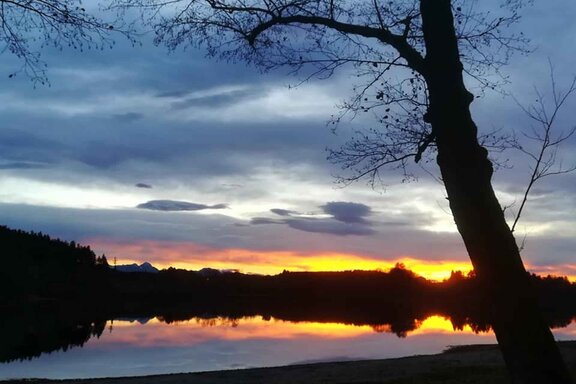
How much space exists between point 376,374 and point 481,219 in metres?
11.1

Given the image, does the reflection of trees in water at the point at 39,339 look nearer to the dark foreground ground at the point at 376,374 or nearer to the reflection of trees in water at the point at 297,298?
the dark foreground ground at the point at 376,374

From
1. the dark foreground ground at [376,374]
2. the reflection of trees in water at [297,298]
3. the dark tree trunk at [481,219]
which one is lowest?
the dark foreground ground at [376,374]

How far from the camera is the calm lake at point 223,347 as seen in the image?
27.1 m

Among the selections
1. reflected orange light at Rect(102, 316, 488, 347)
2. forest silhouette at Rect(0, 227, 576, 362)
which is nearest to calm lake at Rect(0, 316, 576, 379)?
reflected orange light at Rect(102, 316, 488, 347)

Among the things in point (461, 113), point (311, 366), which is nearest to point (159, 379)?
point (311, 366)

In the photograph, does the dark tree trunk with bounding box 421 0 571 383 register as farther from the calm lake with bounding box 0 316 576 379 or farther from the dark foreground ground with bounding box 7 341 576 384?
the calm lake with bounding box 0 316 576 379

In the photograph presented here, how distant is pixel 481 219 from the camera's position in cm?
548

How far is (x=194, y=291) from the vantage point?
5522 inches

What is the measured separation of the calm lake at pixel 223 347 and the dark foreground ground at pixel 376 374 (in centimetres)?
853

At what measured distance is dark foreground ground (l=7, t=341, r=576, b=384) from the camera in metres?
14.0

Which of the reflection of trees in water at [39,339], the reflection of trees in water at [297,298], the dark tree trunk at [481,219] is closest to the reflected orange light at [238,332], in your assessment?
the reflection of trees in water at [39,339]

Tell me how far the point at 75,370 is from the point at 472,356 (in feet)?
49.1

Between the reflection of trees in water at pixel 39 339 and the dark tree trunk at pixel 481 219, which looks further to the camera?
the reflection of trees in water at pixel 39 339

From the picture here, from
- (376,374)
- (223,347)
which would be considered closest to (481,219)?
(376,374)
